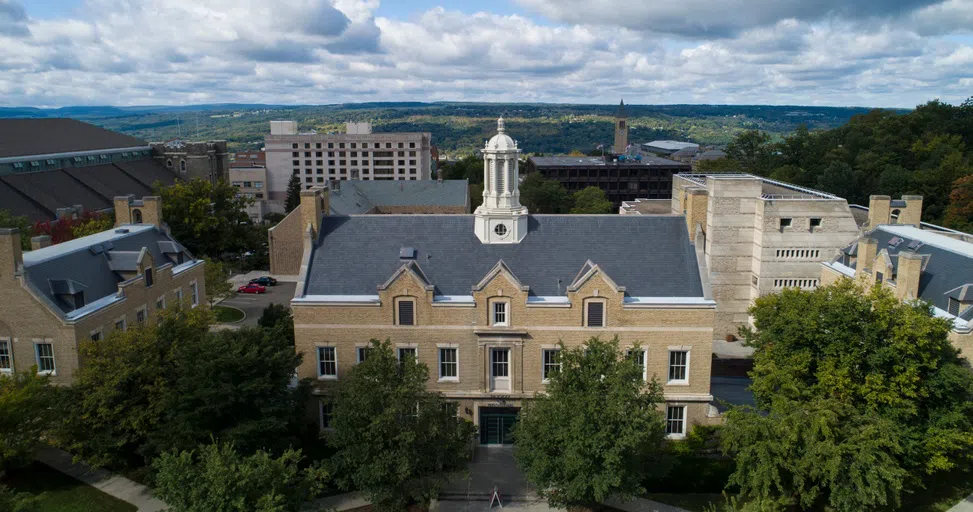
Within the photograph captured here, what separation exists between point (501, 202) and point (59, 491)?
27591mm

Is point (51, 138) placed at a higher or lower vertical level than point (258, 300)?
higher

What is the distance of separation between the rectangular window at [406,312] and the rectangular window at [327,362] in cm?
455

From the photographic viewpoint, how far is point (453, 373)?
127 ft

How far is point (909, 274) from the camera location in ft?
131

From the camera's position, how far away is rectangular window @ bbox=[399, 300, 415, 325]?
124ft

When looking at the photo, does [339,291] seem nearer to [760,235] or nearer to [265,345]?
[265,345]

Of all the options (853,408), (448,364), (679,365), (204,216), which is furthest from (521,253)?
(204,216)

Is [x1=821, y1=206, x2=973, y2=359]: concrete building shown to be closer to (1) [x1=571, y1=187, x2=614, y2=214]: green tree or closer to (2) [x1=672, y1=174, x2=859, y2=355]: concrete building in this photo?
(2) [x1=672, y1=174, x2=859, y2=355]: concrete building

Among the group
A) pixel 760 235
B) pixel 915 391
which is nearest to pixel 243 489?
pixel 915 391

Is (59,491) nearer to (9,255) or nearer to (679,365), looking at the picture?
(9,255)

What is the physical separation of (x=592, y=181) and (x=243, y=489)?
138 metres

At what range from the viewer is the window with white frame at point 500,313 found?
124ft

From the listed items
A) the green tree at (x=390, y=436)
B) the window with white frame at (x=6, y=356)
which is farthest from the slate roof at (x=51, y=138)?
the green tree at (x=390, y=436)

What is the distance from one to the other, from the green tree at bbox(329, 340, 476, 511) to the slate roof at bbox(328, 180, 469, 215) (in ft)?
223
